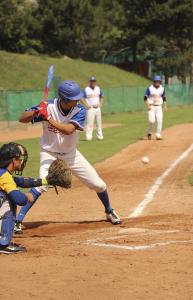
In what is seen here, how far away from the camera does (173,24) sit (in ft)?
208

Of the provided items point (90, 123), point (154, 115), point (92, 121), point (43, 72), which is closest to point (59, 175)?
point (90, 123)

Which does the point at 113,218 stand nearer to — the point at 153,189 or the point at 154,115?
the point at 153,189

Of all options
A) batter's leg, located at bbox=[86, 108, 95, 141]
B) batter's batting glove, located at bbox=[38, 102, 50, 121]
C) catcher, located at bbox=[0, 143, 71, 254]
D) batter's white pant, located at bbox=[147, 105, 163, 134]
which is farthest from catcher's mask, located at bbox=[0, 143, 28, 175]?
batter's white pant, located at bbox=[147, 105, 163, 134]

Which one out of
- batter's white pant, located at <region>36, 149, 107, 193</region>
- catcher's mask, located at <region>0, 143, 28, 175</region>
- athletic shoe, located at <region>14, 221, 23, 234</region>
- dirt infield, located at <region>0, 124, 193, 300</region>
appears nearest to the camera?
dirt infield, located at <region>0, 124, 193, 300</region>

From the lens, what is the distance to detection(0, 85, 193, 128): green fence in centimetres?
3073

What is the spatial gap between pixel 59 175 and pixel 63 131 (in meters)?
0.61

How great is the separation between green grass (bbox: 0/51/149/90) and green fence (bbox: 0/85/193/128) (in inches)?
119

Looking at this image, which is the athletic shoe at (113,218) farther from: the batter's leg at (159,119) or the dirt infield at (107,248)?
the batter's leg at (159,119)

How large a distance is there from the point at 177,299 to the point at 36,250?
7.05 ft

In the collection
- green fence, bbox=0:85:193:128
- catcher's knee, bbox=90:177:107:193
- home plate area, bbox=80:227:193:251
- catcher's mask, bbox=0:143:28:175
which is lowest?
green fence, bbox=0:85:193:128

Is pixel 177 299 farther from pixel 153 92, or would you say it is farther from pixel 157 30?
pixel 157 30

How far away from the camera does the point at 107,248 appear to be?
21.6 feet

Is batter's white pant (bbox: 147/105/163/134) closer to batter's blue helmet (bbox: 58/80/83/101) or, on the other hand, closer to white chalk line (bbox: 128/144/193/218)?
white chalk line (bbox: 128/144/193/218)

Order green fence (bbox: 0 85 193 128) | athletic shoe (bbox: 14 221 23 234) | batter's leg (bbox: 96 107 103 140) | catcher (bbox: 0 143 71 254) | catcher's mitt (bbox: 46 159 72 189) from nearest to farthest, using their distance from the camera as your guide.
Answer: catcher (bbox: 0 143 71 254)
catcher's mitt (bbox: 46 159 72 189)
athletic shoe (bbox: 14 221 23 234)
batter's leg (bbox: 96 107 103 140)
green fence (bbox: 0 85 193 128)
